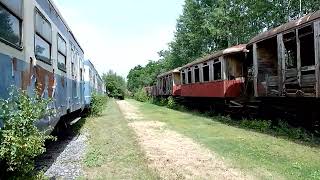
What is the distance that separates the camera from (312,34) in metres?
10.8

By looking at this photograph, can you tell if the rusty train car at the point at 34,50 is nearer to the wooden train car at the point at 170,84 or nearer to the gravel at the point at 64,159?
the gravel at the point at 64,159

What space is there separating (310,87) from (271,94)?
2.48m

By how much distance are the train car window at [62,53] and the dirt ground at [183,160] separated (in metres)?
2.58

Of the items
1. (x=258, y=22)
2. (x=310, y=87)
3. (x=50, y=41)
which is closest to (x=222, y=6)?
(x=258, y=22)

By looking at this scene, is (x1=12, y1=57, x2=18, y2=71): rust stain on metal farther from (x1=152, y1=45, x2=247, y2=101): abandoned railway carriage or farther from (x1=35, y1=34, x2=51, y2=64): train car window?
(x1=152, y1=45, x2=247, y2=101): abandoned railway carriage

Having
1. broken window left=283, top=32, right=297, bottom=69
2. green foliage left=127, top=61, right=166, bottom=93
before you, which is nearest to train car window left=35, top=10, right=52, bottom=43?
broken window left=283, top=32, right=297, bottom=69

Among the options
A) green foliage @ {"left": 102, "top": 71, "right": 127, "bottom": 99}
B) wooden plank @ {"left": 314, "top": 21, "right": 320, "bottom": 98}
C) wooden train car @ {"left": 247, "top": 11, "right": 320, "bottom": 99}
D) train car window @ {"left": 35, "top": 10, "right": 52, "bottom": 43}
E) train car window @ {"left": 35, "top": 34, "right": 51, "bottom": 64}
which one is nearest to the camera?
train car window @ {"left": 35, "top": 34, "right": 51, "bottom": 64}

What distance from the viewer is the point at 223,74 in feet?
59.7

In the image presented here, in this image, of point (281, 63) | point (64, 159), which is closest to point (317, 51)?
point (281, 63)

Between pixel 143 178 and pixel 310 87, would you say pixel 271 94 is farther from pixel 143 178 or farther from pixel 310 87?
pixel 143 178

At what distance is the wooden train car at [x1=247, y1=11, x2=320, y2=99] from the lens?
35.2ft

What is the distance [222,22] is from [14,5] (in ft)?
120

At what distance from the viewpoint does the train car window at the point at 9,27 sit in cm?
468

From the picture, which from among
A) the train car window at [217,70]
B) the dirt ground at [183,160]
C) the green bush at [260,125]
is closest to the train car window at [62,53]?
the dirt ground at [183,160]
